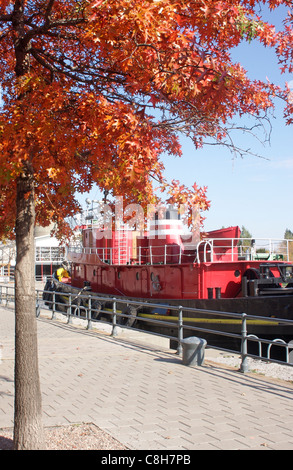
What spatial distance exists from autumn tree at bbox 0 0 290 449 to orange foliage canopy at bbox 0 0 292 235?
1 cm

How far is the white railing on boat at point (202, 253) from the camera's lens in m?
16.0

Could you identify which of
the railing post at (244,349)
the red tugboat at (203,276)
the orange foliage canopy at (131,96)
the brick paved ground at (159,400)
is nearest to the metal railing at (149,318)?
the railing post at (244,349)

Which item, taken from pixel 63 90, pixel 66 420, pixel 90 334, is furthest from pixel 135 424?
pixel 90 334

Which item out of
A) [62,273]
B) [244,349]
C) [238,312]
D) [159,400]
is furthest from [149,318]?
[62,273]

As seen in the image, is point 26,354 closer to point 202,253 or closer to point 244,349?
point 244,349

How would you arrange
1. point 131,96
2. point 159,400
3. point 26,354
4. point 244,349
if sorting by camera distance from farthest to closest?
point 244,349 < point 159,400 < point 131,96 < point 26,354

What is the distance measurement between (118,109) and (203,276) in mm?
10999

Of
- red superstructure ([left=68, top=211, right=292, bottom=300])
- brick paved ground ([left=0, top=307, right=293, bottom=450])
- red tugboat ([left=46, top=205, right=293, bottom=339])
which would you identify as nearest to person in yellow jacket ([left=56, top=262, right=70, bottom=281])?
red superstructure ([left=68, top=211, right=292, bottom=300])

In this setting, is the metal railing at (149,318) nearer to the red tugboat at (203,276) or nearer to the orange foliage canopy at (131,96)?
the red tugboat at (203,276)

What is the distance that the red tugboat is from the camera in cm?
1392

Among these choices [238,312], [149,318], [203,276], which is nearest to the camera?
[238,312]

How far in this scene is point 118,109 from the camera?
512 cm

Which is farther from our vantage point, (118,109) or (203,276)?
(203,276)

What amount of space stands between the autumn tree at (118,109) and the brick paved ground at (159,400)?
1481 mm
